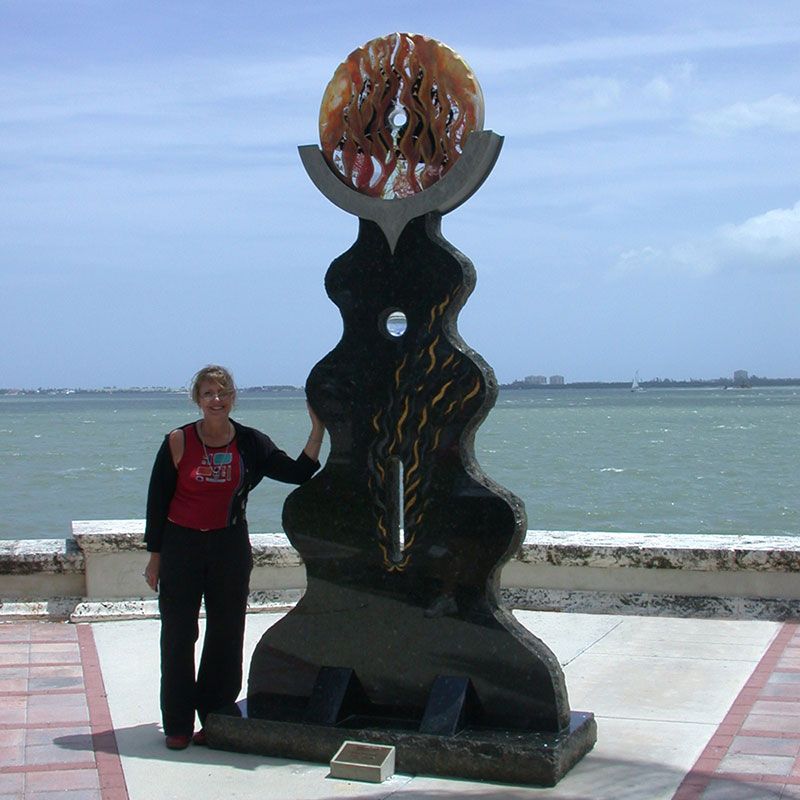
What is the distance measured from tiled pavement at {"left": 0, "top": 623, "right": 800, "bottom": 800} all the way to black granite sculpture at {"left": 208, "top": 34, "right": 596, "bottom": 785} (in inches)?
21.9

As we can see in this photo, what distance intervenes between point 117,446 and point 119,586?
63.2 meters

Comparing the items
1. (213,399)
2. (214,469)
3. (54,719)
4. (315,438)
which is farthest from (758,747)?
(54,719)

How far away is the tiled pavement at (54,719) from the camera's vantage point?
5.52 m

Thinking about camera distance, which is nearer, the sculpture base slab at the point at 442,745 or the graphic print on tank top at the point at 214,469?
the sculpture base slab at the point at 442,745

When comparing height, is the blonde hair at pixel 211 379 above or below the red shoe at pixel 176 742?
above

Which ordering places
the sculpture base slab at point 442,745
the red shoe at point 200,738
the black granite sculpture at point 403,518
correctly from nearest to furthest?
the sculpture base slab at point 442,745, the black granite sculpture at point 403,518, the red shoe at point 200,738

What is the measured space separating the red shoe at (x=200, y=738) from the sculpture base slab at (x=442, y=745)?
0.10 ft

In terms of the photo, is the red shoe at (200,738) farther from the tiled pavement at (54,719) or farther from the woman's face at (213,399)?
the woman's face at (213,399)

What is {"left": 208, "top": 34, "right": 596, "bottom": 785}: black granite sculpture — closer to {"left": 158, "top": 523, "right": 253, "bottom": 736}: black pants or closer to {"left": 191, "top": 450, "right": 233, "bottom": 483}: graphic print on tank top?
{"left": 158, "top": 523, "right": 253, "bottom": 736}: black pants

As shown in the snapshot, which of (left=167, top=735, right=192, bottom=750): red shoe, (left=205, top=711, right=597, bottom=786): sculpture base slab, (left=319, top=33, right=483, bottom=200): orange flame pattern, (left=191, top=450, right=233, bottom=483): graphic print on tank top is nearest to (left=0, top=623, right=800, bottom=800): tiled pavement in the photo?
(left=167, top=735, right=192, bottom=750): red shoe

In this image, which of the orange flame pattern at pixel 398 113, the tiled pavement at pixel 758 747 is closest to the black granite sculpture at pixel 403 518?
the orange flame pattern at pixel 398 113

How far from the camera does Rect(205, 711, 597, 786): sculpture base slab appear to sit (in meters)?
5.50

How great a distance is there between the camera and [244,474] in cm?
612

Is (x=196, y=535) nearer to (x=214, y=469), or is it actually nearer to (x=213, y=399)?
(x=214, y=469)
